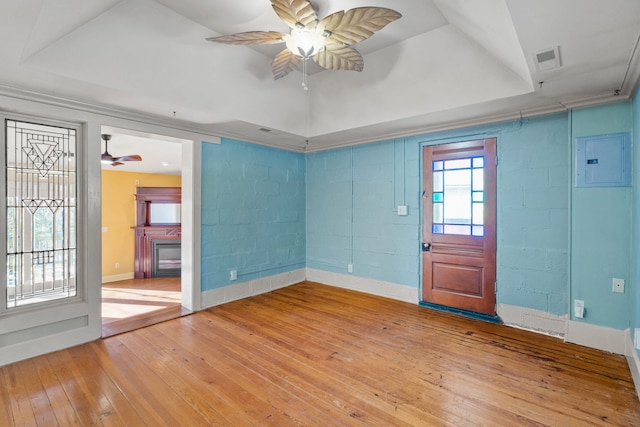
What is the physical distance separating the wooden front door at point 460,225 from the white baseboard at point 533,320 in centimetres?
14

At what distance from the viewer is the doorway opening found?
16.3ft

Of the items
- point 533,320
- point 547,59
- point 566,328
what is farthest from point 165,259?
point 547,59

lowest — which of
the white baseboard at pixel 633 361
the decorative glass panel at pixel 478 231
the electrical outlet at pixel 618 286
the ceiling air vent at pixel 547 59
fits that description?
the white baseboard at pixel 633 361

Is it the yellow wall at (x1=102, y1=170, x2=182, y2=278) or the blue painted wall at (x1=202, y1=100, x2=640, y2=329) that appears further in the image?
the yellow wall at (x1=102, y1=170, x2=182, y2=278)

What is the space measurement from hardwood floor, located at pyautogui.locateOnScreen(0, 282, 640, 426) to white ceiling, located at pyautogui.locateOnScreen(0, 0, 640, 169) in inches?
92.9

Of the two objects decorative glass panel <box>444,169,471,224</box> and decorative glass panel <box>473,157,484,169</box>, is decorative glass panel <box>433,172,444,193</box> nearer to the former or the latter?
decorative glass panel <box>444,169,471,224</box>

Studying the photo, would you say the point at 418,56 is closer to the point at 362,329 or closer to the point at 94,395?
the point at 362,329

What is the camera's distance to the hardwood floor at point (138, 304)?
346 cm

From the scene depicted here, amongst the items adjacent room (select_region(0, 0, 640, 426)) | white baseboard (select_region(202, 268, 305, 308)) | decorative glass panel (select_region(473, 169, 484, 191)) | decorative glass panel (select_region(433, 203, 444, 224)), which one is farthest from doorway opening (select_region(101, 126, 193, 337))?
decorative glass panel (select_region(473, 169, 484, 191))

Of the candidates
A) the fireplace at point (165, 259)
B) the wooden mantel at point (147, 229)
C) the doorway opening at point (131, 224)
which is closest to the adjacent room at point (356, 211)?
the doorway opening at point (131, 224)

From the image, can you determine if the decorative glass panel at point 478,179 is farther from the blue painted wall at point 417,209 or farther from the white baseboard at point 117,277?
the white baseboard at point 117,277

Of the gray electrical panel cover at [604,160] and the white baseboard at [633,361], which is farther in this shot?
the gray electrical panel cover at [604,160]

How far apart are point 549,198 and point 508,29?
197cm

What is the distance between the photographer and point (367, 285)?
4605 mm
